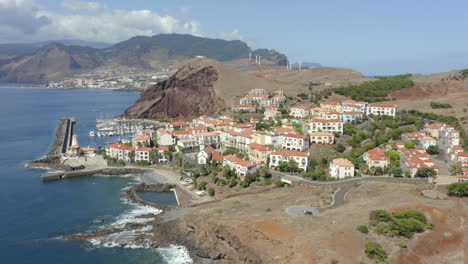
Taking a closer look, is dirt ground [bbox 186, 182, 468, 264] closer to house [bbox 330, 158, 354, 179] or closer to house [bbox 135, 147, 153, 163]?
house [bbox 330, 158, 354, 179]

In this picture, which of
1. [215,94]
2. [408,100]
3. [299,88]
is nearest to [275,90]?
[299,88]

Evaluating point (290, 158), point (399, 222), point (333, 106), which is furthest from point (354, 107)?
point (399, 222)

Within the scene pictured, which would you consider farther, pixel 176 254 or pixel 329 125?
Answer: pixel 329 125

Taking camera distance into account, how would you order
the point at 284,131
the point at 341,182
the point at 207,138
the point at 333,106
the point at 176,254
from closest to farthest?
the point at 176,254 → the point at 341,182 → the point at 284,131 → the point at 207,138 → the point at 333,106

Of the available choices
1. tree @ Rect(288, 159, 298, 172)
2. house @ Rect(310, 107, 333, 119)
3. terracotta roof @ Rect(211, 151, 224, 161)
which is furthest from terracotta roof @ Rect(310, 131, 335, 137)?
terracotta roof @ Rect(211, 151, 224, 161)

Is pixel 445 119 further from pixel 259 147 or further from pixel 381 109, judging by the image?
pixel 259 147

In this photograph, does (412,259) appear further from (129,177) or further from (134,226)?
(129,177)

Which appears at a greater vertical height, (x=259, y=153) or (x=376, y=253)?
(x=259, y=153)

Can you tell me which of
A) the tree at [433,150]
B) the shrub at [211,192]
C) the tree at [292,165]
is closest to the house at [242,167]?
the tree at [292,165]
